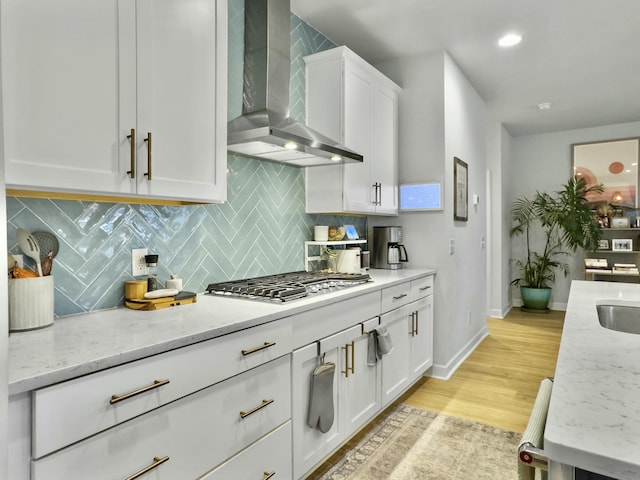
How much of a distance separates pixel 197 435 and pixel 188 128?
3.88 feet

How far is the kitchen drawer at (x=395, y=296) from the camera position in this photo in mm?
2584

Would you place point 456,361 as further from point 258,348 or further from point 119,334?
point 119,334

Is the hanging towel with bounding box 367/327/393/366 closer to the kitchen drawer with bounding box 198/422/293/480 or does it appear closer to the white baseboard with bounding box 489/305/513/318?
the kitchen drawer with bounding box 198/422/293/480

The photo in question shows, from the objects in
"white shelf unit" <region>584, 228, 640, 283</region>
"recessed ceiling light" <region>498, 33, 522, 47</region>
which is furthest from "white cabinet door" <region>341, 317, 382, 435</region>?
"white shelf unit" <region>584, 228, 640, 283</region>

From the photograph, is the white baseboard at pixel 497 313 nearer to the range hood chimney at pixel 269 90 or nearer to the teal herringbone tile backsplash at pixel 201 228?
the teal herringbone tile backsplash at pixel 201 228

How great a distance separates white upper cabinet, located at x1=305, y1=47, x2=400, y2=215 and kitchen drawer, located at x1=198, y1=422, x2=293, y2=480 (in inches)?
63.1

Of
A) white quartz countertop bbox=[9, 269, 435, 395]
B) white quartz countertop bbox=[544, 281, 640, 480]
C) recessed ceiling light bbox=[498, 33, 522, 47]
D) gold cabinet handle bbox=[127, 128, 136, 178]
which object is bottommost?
white quartz countertop bbox=[9, 269, 435, 395]

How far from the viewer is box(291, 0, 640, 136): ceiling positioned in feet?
9.17

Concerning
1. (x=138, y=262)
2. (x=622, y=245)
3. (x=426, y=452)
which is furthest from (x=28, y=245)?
(x=622, y=245)

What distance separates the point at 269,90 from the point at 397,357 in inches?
74.1

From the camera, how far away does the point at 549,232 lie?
6098 mm

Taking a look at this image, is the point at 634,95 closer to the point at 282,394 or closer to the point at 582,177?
the point at 582,177

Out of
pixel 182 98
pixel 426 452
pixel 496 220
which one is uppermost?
pixel 182 98

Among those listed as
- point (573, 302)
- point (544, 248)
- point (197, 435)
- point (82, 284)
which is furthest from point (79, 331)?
point (544, 248)
